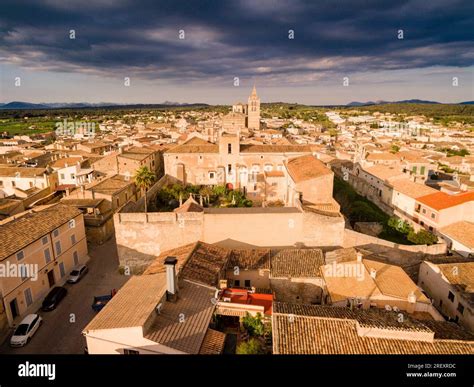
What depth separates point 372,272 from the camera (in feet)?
51.4

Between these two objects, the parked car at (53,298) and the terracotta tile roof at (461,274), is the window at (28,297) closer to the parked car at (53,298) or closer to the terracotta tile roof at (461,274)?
the parked car at (53,298)

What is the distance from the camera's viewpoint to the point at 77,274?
18703 millimetres

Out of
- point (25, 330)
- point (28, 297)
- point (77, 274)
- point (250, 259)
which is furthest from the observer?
point (77, 274)

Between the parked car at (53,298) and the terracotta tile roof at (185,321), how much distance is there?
794cm

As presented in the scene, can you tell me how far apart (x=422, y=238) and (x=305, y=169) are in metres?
10.4

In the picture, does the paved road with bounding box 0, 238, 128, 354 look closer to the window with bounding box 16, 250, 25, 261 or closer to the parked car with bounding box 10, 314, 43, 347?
the parked car with bounding box 10, 314, 43, 347

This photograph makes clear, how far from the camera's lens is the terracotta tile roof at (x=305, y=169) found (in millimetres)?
24803

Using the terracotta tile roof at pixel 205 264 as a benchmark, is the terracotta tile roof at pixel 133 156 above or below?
above

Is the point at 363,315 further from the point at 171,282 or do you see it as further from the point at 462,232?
the point at 462,232

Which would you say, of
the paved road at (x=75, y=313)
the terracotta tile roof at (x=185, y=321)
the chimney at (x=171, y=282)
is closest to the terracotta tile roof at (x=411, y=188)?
the terracotta tile roof at (x=185, y=321)

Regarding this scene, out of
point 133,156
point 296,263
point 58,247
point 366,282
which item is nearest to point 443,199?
point 366,282

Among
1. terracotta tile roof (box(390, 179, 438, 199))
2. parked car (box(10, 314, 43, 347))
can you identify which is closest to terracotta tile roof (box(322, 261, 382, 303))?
parked car (box(10, 314, 43, 347))
